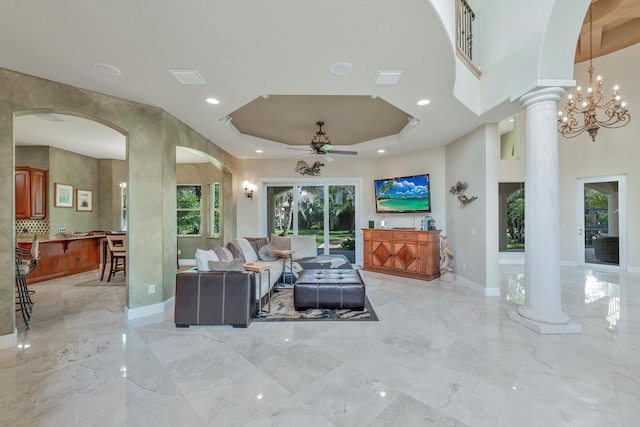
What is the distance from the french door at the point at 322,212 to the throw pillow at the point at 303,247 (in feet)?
3.21

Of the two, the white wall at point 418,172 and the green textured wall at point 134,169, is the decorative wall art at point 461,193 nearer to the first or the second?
the white wall at point 418,172

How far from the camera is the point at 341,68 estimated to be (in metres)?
2.85

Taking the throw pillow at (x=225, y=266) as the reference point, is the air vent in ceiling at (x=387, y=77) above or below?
above

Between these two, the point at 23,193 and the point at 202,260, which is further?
the point at 23,193

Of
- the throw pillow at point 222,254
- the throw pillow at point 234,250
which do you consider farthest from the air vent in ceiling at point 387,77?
the throw pillow at point 234,250

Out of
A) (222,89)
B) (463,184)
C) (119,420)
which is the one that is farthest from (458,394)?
(463,184)

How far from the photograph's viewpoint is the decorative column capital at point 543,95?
3.15 meters

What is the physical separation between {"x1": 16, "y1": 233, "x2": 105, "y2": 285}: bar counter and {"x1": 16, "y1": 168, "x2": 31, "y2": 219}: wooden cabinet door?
1.82ft

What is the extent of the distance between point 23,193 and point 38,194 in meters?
0.23

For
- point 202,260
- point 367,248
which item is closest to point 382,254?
point 367,248

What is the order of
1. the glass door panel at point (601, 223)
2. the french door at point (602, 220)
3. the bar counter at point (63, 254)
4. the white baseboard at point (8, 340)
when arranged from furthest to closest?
the glass door panel at point (601, 223), the french door at point (602, 220), the bar counter at point (63, 254), the white baseboard at point (8, 340)

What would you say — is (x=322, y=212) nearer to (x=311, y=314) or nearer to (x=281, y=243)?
(x=281, y=243)

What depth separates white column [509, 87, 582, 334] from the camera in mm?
3215

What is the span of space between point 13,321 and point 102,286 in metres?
2.64
